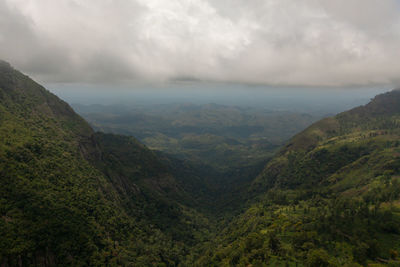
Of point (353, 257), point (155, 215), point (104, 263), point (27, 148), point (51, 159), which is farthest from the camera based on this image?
point (155, 215)

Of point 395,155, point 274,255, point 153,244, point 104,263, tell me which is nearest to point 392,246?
point 274,255

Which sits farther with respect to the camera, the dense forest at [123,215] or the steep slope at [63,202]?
the steep slope at [63,202]

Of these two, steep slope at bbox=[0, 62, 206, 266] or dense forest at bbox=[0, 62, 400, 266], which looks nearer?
dense forest at bbox=[0, 62, 400, 266]

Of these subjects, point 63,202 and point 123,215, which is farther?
point 123,215

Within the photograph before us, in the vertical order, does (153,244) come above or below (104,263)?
below

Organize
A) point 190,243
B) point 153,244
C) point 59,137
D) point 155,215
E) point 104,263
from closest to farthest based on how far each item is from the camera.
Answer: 1. point 104,263
2. point 153,244
3. point 59,137
4. point 190,243
5. point 155,215

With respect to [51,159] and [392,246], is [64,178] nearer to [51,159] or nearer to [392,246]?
[51,159]

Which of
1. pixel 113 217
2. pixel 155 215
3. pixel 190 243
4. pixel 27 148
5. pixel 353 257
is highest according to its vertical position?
pixel 27 148

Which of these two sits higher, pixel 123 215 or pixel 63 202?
pixel 63 202
